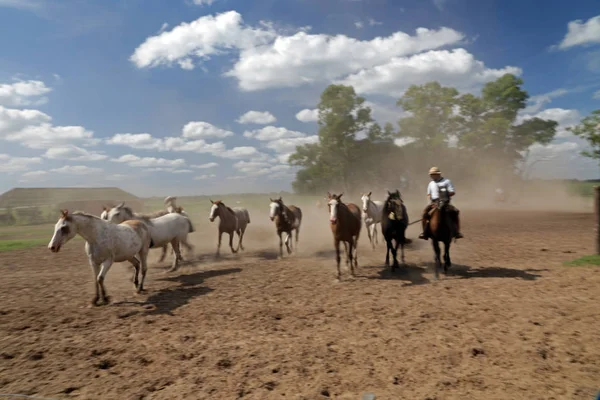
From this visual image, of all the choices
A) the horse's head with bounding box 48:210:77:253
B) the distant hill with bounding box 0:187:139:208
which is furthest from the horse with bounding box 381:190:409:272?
the distant hill with bounding box 0:187:139:208

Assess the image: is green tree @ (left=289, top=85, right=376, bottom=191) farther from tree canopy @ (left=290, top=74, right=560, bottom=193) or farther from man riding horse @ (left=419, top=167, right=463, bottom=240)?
man riding horse @ (left=419, top=167, right=463, bottom=240)

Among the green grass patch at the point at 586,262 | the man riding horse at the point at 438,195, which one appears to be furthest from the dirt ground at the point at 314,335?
the man riding horse at the point at 438,195

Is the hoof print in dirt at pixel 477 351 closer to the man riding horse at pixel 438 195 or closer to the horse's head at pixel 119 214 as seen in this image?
the man riding horse at pixel 438 195

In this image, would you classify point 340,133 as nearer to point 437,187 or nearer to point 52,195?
point 437,187

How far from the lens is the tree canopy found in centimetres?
4266

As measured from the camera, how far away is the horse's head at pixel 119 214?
10523 mm

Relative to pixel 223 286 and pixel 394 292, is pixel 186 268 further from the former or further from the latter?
pixel 394 292

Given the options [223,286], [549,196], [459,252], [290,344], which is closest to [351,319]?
[290,344]

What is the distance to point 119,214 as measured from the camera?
1060 cm

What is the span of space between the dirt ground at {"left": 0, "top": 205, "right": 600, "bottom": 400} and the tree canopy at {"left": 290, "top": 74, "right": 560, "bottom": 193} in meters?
34.0

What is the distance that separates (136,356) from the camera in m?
4.80

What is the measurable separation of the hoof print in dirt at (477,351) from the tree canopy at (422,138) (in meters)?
38.9

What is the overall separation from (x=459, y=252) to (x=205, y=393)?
36.5ft

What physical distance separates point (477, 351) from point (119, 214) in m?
10.3
